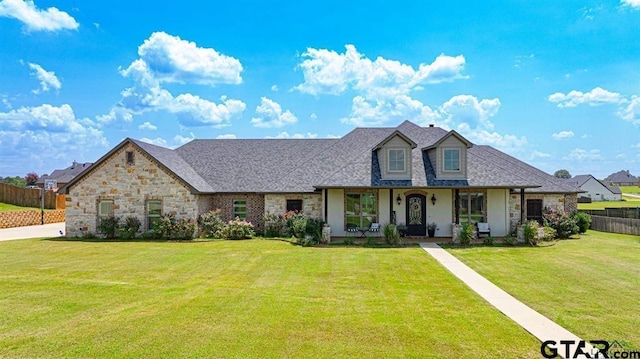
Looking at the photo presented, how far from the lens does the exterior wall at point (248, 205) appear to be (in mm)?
23953

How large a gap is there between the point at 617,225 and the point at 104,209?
103 feet

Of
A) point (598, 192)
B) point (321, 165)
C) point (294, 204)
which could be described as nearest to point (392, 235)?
point (294, 204)

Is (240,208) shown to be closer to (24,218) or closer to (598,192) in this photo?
(24,218)

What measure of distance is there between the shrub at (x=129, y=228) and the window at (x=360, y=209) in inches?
458

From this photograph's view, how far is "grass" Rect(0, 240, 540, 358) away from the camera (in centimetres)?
714

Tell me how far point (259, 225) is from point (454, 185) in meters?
11.3

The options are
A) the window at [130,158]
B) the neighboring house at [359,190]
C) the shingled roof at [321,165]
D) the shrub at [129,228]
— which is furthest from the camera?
the window at [130,158]

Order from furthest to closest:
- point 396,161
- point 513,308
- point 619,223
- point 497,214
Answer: point 619,223 < point 497,214 < point 396,161 < point 513,308

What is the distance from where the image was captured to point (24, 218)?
106 feet

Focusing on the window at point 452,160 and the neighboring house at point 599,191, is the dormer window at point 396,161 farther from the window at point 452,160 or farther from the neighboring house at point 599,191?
the neighboring house at point 599,191

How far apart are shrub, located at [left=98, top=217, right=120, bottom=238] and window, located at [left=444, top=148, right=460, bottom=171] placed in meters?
18.4

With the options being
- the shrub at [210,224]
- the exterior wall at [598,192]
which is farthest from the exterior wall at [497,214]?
the exterior wall at [598,192]

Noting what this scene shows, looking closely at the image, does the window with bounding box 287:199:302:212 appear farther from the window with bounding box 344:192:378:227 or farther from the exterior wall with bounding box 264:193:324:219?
the window with bounding box 344:192:378:227

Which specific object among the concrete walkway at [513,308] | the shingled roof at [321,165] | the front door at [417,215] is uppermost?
the shingled roof at [321,165]
